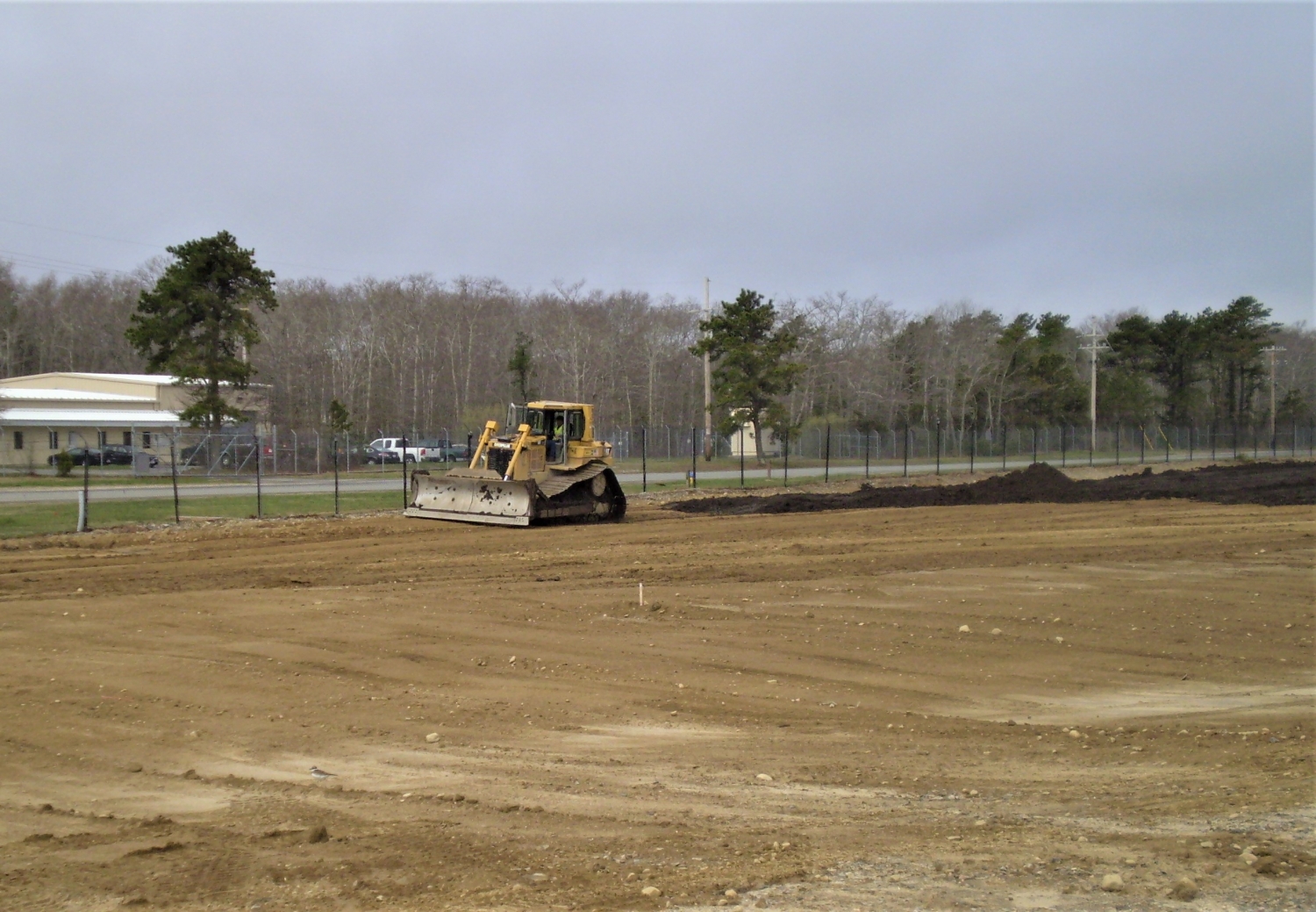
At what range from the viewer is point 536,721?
865cm

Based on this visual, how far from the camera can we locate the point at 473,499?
2344 cm

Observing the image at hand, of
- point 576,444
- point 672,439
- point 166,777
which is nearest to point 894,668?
point 166,777

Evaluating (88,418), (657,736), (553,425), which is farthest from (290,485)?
(657,736)

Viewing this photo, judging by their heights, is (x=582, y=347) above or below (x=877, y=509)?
above

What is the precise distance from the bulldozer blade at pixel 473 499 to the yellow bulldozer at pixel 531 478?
2 cm

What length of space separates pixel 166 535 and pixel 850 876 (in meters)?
20.4

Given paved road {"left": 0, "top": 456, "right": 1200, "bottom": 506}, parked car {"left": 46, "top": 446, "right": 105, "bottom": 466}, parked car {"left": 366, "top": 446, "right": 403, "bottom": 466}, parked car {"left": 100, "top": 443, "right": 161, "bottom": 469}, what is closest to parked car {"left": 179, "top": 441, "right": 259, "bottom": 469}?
paved road {"left": 0, "top": 456, "right": 1200, "bottom": 506}

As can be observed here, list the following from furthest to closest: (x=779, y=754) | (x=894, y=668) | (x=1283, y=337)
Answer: (x=1283, y=337), (x=894, y=668), (x=779, y=754)

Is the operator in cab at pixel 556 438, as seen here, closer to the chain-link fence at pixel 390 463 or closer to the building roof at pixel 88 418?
the chain-link fence at pixel 390 463

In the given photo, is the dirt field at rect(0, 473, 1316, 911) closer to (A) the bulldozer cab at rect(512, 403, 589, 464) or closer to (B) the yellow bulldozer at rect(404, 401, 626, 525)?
(B) the yellow bulldozer at rect(404, 401, 626, 525)

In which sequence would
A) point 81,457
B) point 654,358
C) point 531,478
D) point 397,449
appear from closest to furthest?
point 531,478 < point 81,457 < point 397,449 < point 654,358

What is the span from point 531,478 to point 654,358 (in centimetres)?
6162

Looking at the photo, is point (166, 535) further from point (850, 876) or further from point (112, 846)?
point (850, 876)

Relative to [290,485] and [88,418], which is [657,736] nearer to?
[290,485]
